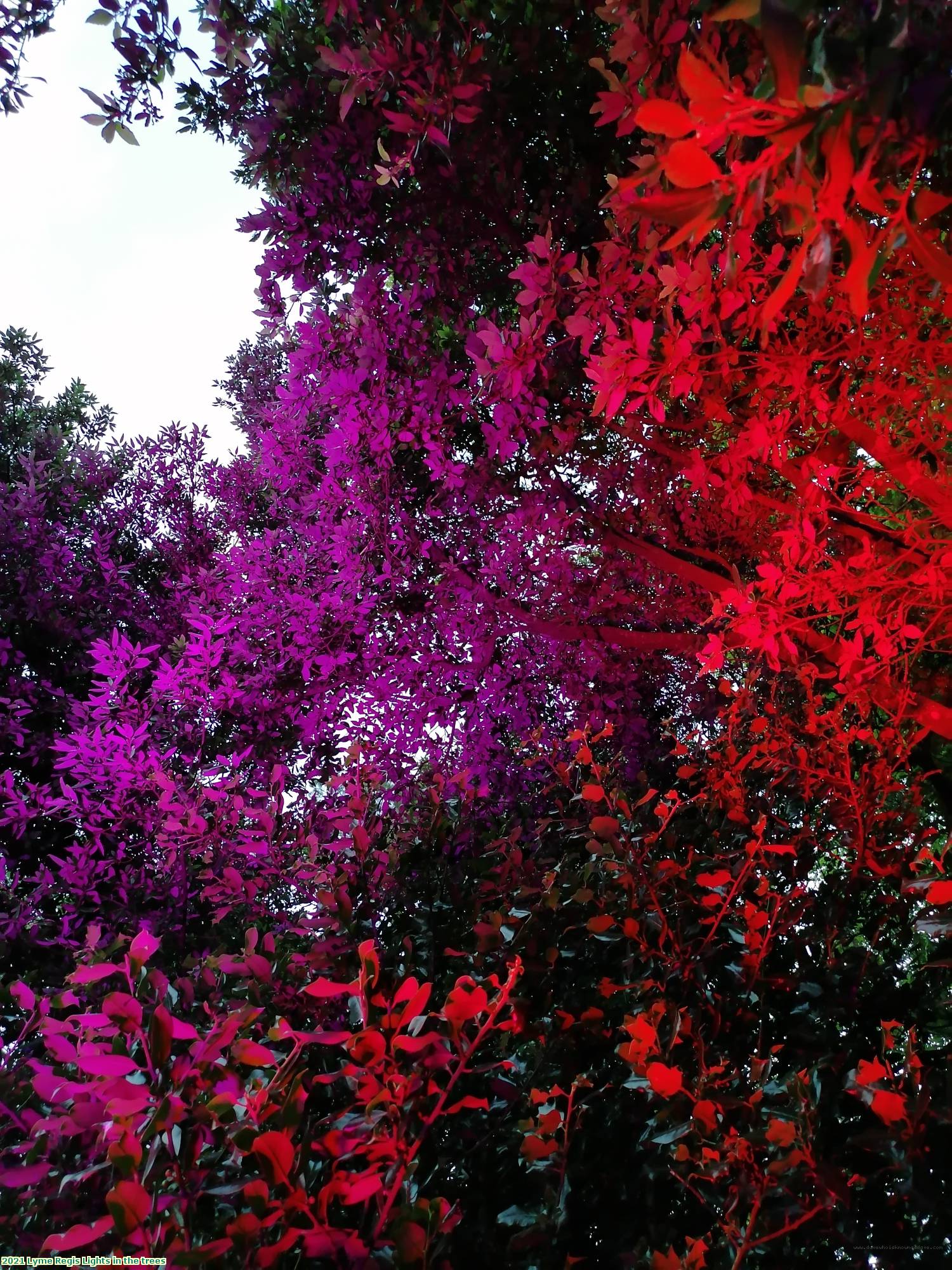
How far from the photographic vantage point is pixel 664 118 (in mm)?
1245

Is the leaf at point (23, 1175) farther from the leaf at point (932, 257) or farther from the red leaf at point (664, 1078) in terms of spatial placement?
the leaf at point (932, 257)

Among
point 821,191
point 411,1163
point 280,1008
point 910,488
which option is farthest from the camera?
point 910,488

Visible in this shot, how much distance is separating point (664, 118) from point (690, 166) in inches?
3.7

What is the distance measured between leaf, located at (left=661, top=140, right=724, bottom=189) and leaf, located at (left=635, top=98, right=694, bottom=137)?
0.12ft

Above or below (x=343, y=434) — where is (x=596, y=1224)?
below

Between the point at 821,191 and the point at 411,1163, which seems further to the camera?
the point at 411,1163

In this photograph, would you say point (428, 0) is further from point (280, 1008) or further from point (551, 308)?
point (280, 1008)

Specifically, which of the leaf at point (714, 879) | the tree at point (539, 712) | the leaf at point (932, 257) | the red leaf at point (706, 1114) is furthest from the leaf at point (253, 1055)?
the leaf at point (932, 257)

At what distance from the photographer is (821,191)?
131 centimetres

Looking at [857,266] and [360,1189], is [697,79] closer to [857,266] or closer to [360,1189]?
[857,266]

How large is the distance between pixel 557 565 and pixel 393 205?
240cm

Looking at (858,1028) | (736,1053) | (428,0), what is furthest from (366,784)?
(428,0)

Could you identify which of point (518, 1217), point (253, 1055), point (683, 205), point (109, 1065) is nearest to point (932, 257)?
point (683, 205)

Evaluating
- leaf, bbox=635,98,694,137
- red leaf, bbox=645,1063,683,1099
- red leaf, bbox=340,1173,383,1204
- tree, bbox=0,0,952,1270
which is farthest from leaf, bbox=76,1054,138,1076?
leaf, bbox=635,98,694,137
